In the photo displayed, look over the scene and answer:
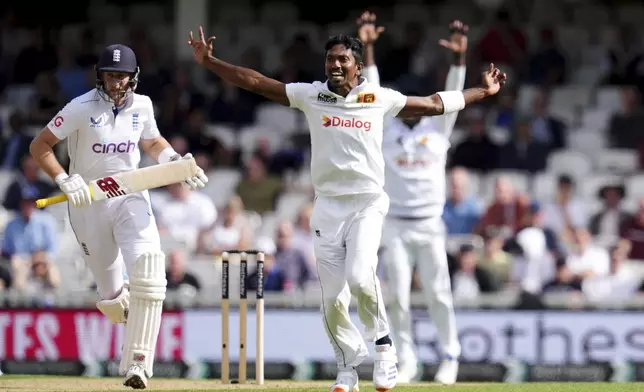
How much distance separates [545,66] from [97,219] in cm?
994

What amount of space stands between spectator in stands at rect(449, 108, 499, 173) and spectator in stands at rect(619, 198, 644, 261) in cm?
187

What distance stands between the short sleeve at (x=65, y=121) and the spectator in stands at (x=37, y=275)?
4758mm

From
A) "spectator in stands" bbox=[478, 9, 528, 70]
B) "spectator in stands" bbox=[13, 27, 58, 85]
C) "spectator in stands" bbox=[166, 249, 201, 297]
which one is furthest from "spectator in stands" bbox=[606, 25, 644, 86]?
"spectator in stands" bbox=[166, 249, 201, 297]

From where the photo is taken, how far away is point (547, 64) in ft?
58.1

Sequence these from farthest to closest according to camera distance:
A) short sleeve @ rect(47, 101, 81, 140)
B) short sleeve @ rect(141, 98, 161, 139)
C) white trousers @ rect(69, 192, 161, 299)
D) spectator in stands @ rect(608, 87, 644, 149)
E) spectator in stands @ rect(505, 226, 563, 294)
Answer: spectator in stands @ rect(608, 87, 644, 149), spectator in stands @ rect(505, 226, 563, 294), short sleeve @ rect(141, 98, 161, 139), white trousers @ rect(69, 192, 161, 299), short sleeve @ rect(47, 101, 81, 140)

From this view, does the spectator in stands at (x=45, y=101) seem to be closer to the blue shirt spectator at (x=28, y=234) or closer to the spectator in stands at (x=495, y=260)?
the blue shirt spectator at (x=28, y=234)

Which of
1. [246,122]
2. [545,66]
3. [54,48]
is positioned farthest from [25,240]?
[545,66]

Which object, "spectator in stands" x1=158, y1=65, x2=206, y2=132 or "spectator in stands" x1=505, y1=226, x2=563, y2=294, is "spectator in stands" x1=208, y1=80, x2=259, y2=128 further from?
"spectator in stands" x1=505, y1=226, x2=563, y2=294

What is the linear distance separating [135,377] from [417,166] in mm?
3188

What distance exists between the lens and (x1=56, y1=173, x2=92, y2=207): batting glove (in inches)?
328

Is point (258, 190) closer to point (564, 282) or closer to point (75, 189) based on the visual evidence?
point (564, 282)

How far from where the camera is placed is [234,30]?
61.8 feet

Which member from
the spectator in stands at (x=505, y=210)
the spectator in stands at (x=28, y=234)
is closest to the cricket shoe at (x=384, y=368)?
the spectator in stands at (x=505, y=210)

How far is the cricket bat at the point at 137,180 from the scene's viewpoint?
8469mm
